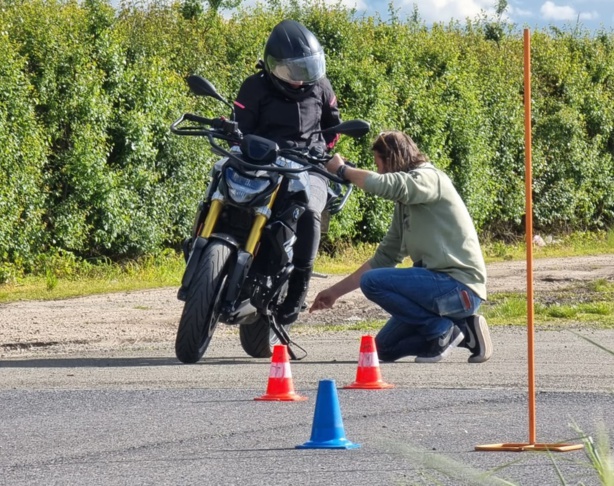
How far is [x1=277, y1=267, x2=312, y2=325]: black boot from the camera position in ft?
28.7

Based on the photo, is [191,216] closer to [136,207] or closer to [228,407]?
[136,207]

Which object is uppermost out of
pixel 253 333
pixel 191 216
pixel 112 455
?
pixel 112 455

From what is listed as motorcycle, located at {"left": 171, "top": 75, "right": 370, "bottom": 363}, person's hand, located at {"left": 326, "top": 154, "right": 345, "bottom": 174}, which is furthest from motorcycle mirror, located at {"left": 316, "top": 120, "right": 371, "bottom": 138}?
person's hand, located at {"left": 326, "top": 154, "right": 345, "bottom": 174}

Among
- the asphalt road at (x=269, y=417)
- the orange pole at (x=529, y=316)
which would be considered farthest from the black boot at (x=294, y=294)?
the orange pole at (x=529, y=316)

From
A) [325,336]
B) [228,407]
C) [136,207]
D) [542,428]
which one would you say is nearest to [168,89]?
[136,207]

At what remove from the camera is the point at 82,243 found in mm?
15406

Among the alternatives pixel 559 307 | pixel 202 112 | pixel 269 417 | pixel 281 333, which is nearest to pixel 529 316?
pixel 269 417

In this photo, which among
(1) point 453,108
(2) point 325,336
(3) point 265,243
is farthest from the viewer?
(1) point 453,108

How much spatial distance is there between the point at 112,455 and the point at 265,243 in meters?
3.13

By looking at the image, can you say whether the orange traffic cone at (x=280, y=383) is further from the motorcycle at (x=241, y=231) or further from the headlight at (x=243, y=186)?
the headlight at (x=243, y=186)

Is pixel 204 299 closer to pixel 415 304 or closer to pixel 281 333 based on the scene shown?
pixel 281 333

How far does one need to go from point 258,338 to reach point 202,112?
8.31m

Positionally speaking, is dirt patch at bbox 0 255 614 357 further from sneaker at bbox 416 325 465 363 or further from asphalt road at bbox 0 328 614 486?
sneaker at bbox 416 325 465 363

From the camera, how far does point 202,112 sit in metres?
16.9
